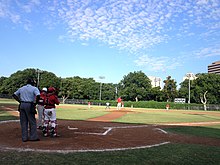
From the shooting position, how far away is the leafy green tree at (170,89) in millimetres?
84125

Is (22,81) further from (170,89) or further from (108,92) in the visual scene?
(170,89)

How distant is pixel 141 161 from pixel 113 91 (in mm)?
104493

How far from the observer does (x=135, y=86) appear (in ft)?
307

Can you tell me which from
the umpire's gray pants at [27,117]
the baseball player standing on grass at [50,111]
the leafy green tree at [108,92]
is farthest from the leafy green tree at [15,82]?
the umpire's gray pants at [27,117]

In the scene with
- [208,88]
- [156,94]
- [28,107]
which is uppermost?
[208,88]

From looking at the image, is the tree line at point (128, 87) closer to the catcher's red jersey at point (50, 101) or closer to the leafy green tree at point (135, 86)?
the leafy green tree at point (135, 86)

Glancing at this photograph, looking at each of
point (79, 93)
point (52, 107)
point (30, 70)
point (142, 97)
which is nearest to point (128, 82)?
point (142, 97)

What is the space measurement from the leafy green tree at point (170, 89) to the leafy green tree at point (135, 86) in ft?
29.3

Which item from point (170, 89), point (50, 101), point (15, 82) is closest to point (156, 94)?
point (170, 89)

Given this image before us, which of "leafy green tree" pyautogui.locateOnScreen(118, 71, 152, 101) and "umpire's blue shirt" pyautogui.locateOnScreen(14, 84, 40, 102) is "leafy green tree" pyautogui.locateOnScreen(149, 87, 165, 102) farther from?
"umpire's blue shirt" pyautogui.locateOnScreen(14, 84, 40, 102)

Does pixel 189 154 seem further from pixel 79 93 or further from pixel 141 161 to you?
pixel 79 93

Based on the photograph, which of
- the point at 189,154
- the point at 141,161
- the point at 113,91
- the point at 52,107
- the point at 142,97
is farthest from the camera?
the point at 113,91

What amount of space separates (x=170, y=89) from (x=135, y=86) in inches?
564

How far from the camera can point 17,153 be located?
18.0 ft
